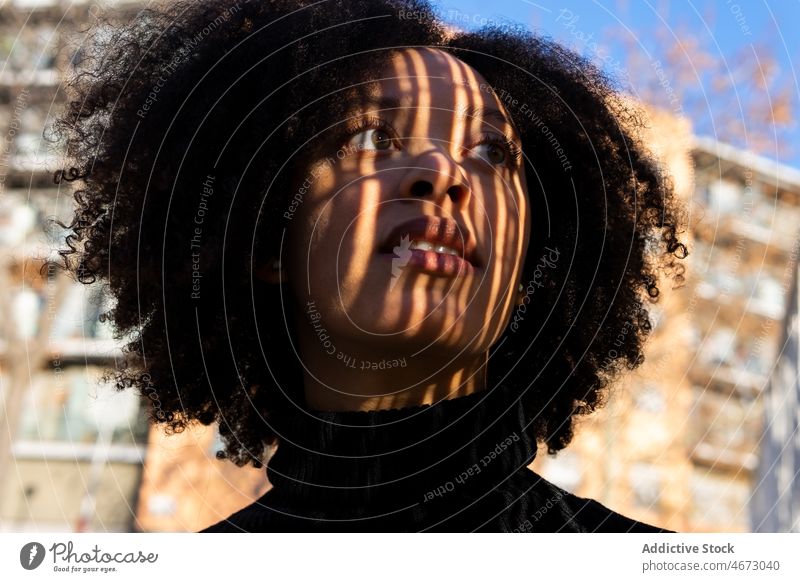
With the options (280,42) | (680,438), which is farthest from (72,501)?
(280,42)

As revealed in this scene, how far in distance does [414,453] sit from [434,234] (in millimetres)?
329

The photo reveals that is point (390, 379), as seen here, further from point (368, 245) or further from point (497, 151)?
point (497, 151)

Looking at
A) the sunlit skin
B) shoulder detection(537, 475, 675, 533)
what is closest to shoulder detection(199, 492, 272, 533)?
the sunlit skin

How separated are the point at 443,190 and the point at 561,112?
0.41 m

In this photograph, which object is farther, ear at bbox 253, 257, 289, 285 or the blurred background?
the blurred background

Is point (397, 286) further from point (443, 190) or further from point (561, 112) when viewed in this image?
point (561, 112)

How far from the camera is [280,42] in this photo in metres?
1.58

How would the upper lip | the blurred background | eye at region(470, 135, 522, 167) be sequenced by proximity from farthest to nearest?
the blurred background, eye at region(470, 135, 522, 167), the upper lip

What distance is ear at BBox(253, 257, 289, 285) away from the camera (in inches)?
60.9

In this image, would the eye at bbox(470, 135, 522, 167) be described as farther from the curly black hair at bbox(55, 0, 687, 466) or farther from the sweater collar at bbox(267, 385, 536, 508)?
the sweater collar at bbox(267, 385, 536, 508)

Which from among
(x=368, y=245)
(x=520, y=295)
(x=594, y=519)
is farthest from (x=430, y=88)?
(x=594, y=519)

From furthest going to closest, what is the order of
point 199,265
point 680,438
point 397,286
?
point 680,438 < point 199,265 < point 397,286

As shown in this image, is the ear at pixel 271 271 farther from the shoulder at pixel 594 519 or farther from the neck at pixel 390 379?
the shoulder at pixel 594 519

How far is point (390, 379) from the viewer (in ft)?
4.75
